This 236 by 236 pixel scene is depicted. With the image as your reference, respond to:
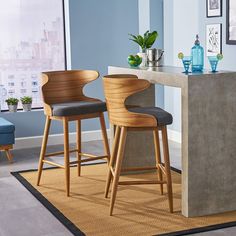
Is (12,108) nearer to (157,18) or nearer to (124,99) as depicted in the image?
(157,18)

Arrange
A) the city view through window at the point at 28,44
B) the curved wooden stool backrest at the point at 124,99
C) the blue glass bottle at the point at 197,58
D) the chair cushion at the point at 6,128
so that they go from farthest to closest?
the city view through window at the point at 28,44, the chair cushion at the point at 6,128, the blue glass bottle at the point at 197,58, the curved wooden stool backrest at the point at 124,99

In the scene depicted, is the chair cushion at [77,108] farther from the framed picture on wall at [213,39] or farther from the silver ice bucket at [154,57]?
the framed picture on wall at [213,39]

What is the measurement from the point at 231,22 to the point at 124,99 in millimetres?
1910

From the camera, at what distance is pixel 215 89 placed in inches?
151

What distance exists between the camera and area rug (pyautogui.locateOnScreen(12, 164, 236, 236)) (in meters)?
3.71

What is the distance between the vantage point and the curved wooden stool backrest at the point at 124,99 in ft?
12.8

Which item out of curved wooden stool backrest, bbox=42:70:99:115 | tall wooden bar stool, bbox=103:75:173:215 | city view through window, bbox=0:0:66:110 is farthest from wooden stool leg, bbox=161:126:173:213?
city view through window, bbox=0:0:66:110

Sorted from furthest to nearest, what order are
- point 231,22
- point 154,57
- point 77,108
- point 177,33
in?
point 177,33 → point 231,22 → point 154,57 → point 77,108

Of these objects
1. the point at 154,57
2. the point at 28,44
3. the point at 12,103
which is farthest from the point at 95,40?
the point at 154,57

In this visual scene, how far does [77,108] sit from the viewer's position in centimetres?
446

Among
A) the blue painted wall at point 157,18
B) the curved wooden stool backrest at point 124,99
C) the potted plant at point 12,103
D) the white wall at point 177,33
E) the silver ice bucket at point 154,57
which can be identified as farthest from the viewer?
the blue painted wall at point 157,18

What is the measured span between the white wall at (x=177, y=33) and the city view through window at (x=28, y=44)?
129cm

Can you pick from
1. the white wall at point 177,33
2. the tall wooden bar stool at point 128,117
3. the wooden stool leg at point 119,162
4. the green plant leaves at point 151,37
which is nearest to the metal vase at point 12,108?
the white wall at point 177,33

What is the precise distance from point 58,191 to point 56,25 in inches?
109
